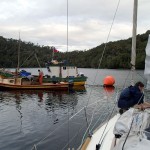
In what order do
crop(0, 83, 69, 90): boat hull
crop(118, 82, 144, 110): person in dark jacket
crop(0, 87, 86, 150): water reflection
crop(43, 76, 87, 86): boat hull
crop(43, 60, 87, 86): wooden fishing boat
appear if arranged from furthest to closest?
crop(43, 60, 87, 86): wooden fishing boat → crop(43, 76, 87, 86): boat hull → crop(0, 83, 69, 90): boat hull → crop(0, 87, 86, 150): water reflection → crop(118, 82, 144, 110): person in dark jacket

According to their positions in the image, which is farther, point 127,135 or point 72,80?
point 72,80

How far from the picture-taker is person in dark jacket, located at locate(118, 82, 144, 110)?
28.0ft

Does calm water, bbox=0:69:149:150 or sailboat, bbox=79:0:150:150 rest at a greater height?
sailboat, bbox=79:0:150:150

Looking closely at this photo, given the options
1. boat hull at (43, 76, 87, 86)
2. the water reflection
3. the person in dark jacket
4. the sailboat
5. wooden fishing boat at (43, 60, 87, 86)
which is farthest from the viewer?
wooden fishing boat at (43, 60, 87, 86)

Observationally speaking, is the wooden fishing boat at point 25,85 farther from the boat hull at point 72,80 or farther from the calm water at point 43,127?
the calm water at point 43,127

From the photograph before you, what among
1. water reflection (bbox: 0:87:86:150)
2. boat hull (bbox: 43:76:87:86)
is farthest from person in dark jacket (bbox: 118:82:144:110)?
boat hull (bbox: 43:76:87:86)

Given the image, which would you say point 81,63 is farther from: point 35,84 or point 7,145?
point 7,145

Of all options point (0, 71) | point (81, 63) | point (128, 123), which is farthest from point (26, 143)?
point (81, 63)

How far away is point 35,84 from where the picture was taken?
39406 millimetres

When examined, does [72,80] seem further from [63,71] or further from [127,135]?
[127,135]

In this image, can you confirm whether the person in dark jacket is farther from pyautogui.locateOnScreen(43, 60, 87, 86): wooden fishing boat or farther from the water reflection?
pyautogui.locateOnScreen(43, 60, 87, 86): wooden fishing boat

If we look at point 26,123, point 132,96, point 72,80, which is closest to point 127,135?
point 132,96

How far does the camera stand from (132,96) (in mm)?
8648


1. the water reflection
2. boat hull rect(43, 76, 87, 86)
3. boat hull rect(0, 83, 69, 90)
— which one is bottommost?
the water reflection
